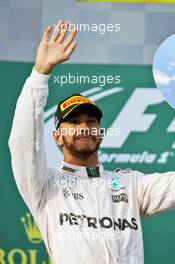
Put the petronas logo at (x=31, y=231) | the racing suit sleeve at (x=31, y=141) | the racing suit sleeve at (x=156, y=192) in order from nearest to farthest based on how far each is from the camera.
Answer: the racing suit sleeve at (x=31, y=141) → the racing suit sleeve at (x=156, y=192) → the petronas logo at (x=31, y=231)

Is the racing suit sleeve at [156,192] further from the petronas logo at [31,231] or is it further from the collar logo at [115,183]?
the petronas logo at [31,231]

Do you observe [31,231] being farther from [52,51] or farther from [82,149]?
[52,51]

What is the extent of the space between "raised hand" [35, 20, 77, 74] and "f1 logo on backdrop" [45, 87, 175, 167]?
101cm

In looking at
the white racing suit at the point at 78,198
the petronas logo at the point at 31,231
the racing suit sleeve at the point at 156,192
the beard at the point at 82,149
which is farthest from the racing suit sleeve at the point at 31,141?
the petronas logo at the point at 31,231

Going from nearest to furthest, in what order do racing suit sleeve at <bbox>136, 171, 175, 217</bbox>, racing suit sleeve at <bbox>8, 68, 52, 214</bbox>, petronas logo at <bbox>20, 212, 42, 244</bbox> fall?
racing suit sleeve at <bbox>8, 68, 52, 214</bbox>
racing suit sleeve at <bbox>136, 171, 175, 217</bbox>
petronas logo at <bbox>20, 212, 42, 244</bbox>

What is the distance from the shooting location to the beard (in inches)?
68.7

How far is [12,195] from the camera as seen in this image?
2.54 meters

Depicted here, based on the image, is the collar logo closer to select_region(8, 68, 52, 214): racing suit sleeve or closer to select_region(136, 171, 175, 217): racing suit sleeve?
select_region(136, 171, 175, 217): racing suit sleeve

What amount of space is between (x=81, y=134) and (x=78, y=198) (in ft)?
0.64

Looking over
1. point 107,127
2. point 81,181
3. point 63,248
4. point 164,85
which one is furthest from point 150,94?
point 63,248

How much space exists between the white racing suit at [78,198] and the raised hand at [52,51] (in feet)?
0.11

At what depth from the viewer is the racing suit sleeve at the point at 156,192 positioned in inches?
67.8

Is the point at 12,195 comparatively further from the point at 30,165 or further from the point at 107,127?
the point at 30,165

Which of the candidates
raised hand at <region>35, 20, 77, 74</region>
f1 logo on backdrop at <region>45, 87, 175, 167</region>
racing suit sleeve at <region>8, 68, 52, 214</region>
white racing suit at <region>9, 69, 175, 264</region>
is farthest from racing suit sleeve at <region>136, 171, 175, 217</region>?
f1 logo on backdrop at <region>45, 87, 175, 167</region>
